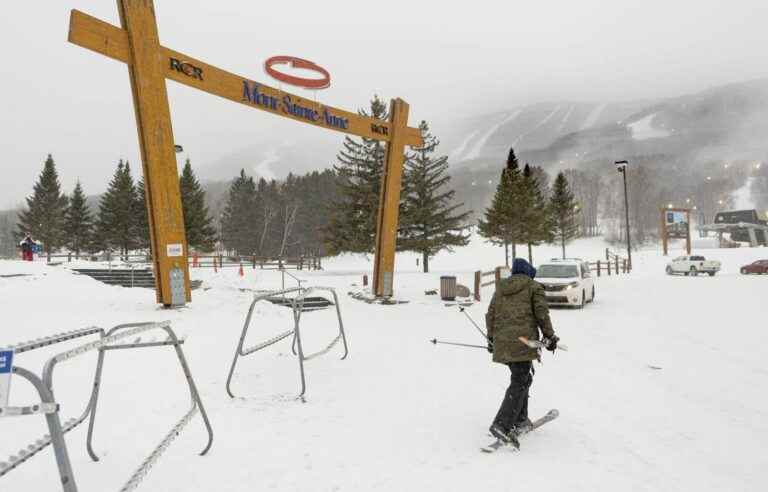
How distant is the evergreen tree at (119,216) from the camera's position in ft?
160

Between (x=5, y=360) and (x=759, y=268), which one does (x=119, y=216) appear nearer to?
(x=5, y=360)

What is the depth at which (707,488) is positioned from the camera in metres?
3.84

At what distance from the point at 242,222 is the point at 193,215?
19870 millimetres

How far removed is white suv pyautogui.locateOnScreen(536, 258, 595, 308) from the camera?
1560cm

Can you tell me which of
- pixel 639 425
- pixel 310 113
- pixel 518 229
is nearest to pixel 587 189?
pixel 518 229

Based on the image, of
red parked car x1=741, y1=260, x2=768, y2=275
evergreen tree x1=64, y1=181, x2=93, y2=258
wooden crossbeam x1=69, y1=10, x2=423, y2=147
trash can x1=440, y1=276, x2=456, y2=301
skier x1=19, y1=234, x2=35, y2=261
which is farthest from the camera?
evergreen tree x1=64, y1=181, x2=93, y2=258

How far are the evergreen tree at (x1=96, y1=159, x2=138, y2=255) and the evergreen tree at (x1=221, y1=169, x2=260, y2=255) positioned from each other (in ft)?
61.8

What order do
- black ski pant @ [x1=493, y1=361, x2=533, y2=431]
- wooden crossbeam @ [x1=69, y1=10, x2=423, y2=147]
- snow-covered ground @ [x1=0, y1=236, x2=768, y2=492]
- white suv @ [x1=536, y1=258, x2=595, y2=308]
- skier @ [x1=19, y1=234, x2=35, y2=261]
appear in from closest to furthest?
snow-covered ground @ [x1=0, y1=236, x2=768, y2=492], black ski pant @ [x1=493, y1=361, x2=533, y2=431], wooden crossbeam @ [x1=69, y1=10, x2=423, y2=147], white suv @ [x1=536, y1=258, x2=595, y2=308], skier @ [x1=19, y1=234, x2=35, y2=261]

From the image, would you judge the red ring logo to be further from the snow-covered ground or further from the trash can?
the trash can

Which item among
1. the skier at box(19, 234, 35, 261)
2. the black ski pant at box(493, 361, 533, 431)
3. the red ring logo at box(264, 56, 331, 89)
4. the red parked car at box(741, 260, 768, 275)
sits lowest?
the red parked car at box(741, 260, 768, 275)

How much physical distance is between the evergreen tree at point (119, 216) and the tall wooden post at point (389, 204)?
1610 inches

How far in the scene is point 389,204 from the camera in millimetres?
17188

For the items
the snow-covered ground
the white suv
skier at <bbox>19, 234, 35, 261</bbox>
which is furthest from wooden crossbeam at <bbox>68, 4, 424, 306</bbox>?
skier at <bbox>19, 234, 35, 261</bbox>

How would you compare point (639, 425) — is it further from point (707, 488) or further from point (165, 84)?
point (165, 84)
